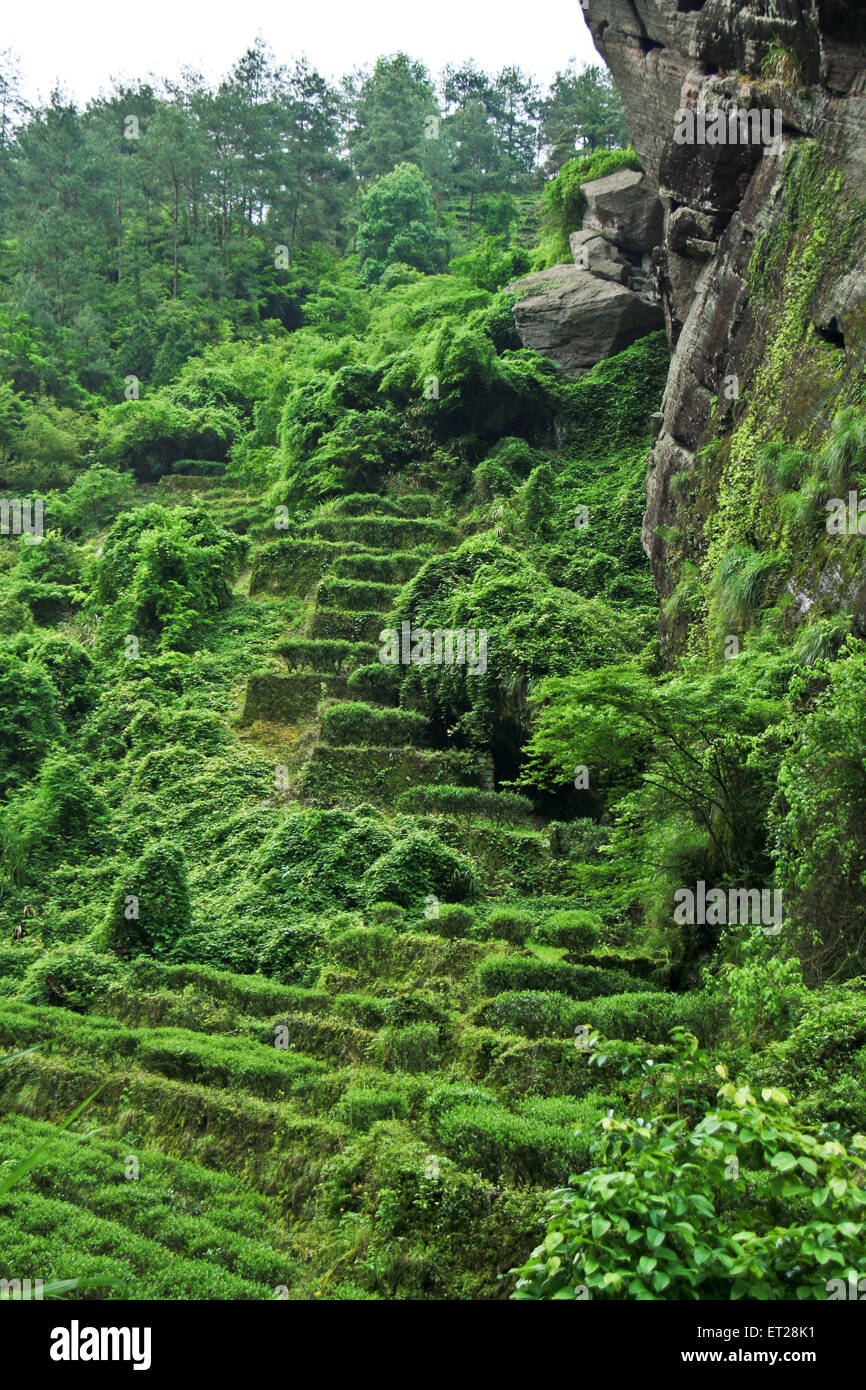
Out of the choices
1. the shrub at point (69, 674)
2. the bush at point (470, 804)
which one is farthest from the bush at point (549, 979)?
the shrub at point (69, 674)

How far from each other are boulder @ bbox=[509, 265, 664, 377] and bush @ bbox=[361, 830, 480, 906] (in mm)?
23672

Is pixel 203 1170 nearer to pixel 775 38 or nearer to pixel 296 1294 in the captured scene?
pixel 296 1294

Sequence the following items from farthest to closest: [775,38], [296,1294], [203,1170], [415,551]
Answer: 1. [415,551]
2. [775,38]
3. [203,1170]
4. [296,1294]

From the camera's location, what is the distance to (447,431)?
34.1m

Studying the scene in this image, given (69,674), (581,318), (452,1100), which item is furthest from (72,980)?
(581,318)

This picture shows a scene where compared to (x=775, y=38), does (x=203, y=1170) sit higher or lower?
lower

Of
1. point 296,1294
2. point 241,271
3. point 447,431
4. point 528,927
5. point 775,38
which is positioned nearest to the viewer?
point 296,1294

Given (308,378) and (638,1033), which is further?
(308,378)

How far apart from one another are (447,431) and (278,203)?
30005 mm

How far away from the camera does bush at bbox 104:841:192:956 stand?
1542 cm

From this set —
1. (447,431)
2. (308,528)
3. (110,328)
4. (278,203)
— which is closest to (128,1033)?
(308,528)

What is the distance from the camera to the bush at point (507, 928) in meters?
14.4

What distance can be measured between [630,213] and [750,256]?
16.9m

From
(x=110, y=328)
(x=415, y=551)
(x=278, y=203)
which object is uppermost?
(x=278, y=203)
